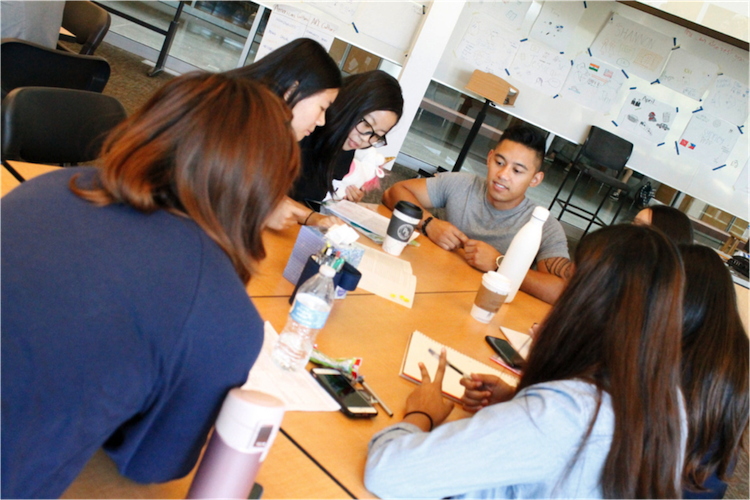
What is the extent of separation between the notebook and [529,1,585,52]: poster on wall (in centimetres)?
428

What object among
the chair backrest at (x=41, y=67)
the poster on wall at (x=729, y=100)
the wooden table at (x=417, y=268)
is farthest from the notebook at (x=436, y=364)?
the poster on wall at (x=729, y=100)

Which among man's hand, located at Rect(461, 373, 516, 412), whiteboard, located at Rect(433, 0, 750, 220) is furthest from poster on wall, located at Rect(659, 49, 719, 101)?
man's hand, located at Rect(461, 373, 516, 412)

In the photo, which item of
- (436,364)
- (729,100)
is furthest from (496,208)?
(729,100)

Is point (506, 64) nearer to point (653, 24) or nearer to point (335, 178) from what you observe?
point (653, 24)

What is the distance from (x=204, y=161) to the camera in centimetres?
70

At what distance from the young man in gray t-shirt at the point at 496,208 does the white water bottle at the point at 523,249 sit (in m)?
0.16

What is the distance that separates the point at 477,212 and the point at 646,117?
3487 mm

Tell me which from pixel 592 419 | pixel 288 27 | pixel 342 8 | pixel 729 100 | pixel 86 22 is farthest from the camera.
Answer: pixel 729 100

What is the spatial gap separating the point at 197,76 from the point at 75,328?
36 centimetres

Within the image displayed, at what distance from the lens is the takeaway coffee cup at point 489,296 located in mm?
1759

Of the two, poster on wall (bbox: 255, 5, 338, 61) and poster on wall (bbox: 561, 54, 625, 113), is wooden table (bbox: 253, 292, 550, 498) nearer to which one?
poster on wall (bbox: 255, 5, 338, 61)

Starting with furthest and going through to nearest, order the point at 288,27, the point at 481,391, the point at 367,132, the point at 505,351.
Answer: the point at 288,27
the point at 367,132
the point at 505,351
the point at 481,391

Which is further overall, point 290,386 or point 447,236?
point 447,236

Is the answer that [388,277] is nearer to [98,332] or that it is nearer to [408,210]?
[408,210]
